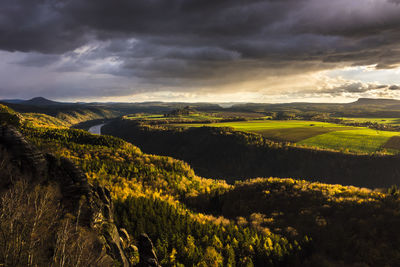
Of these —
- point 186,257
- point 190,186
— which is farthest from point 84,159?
point 186,257

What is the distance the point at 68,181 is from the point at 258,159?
354 feet

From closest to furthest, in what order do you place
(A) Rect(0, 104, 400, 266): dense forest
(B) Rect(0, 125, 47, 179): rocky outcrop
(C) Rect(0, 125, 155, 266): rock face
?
1. (C) Rect(0, 125, 155, 266): rock face
2. (B) Rect(0, 125, 47, 179): rocky outcrop
3. (A) Rect(0, 104, 400, 266): dense forest

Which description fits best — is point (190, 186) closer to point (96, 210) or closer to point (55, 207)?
point (96, 210)

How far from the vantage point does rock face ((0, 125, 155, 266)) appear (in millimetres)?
21906

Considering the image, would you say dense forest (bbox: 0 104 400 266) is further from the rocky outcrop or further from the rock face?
the rocky outcrop

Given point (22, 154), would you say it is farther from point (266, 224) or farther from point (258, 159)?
point (258, 159)

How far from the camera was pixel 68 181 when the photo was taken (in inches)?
955

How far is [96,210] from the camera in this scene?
23859mm

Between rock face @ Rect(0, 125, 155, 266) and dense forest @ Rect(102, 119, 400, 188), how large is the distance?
91005 millimetres

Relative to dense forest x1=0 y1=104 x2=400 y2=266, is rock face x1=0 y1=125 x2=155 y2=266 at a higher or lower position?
higher

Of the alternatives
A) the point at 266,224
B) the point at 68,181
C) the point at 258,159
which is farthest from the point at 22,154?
the point at 258,159

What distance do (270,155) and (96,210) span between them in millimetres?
106594

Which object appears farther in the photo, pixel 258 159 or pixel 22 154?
pixel 258 159

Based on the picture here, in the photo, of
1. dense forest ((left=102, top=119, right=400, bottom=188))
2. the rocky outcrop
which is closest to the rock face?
the rocky outcrop
